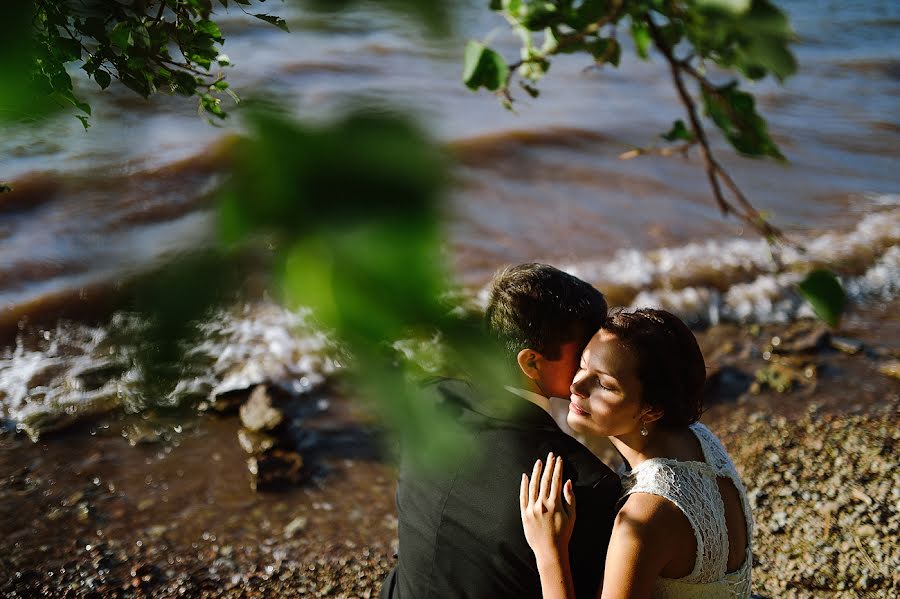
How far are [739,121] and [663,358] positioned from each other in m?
1.34

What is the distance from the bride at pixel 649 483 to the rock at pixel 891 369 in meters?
3.50

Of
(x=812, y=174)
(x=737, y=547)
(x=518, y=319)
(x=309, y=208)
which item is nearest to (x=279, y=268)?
(x=309, y=208)

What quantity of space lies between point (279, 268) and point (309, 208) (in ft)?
0.19

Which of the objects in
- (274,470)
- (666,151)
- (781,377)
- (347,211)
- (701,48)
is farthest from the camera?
(781,377)

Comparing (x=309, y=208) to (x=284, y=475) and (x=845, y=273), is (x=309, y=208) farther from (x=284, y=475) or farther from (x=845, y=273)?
(x=845, y=273)

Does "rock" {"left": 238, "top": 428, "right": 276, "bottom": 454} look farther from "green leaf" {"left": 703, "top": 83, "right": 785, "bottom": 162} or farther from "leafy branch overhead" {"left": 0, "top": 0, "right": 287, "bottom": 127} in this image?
"green leaf" {"left": 703, "top": 83, "right": 785, "bottom": 162}

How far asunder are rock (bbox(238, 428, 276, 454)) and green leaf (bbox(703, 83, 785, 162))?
4128 mm

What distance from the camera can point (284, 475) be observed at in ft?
15.0

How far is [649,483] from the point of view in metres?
2.19

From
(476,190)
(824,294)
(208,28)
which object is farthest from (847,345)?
(476,190)

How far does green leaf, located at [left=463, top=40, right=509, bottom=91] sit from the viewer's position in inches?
39.2

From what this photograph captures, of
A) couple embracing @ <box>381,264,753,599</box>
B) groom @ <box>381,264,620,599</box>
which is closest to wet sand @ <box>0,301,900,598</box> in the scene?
groom @ <box>381,264,620,599</box>

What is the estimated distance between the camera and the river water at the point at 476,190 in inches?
21.0

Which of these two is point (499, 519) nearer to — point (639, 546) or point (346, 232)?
point (639, 546)
